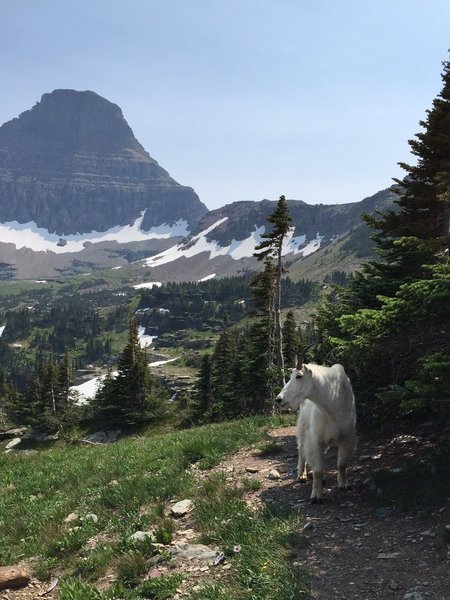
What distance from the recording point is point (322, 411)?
10.6 metres

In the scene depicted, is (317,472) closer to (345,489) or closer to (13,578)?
(345,489)

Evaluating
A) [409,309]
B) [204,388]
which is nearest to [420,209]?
[409,309]

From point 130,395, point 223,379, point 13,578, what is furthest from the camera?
point 223,379

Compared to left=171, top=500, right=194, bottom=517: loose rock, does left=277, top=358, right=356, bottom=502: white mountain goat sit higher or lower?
higher

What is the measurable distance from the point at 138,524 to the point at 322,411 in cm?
461

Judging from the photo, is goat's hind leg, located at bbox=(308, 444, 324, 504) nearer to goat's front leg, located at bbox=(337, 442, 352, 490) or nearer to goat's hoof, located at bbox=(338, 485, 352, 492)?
goat's front leg, located at bbox=(337, 442, 352, 490)

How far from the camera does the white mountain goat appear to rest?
33.0ft

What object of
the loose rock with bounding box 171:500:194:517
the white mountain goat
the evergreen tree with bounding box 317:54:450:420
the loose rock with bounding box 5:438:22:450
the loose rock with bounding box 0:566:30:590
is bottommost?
the loose rock with bounding box 5:438:22:450

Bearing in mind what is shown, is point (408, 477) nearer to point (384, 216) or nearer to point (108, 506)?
point (108, 506)

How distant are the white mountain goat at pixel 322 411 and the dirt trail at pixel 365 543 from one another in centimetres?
65

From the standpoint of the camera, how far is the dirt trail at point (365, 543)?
677 cm

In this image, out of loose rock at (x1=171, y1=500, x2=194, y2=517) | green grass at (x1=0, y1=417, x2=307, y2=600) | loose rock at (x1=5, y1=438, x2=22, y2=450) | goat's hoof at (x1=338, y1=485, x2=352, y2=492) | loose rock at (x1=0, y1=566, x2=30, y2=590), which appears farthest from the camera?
loose rock at (x1=5, y1=438, x2=22, y2=450)

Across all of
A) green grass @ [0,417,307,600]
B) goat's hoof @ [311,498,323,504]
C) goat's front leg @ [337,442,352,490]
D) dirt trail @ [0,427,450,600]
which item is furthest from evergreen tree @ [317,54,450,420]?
green grass @ [0,417,307,600]

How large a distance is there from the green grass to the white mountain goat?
151cm
